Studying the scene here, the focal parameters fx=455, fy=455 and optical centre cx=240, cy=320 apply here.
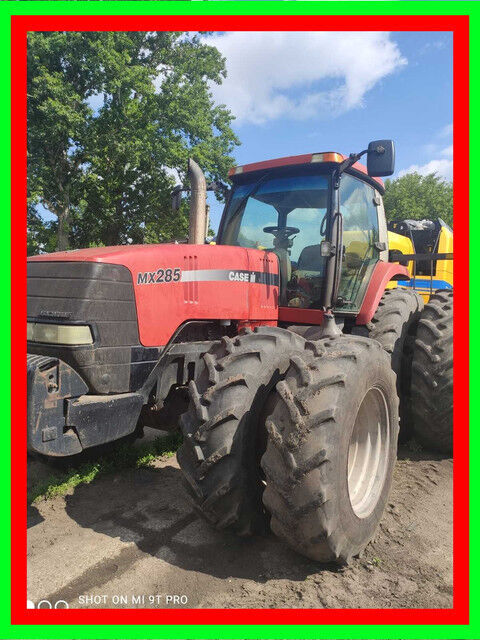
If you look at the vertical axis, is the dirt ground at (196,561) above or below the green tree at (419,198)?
below

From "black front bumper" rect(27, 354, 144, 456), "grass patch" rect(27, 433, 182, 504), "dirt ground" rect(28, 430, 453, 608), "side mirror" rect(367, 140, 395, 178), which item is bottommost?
"dirt ground" rect(28, 430, 453, 608)

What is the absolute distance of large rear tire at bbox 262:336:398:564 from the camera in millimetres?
2256

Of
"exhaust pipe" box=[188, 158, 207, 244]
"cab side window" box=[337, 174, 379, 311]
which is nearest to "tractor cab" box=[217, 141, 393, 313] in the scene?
"cab side window" box=[337, 174, 379, 311]

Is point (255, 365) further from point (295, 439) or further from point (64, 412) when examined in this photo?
point (64, 412)

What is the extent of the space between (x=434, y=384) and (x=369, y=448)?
118 centimetres

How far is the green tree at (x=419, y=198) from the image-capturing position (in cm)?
3525

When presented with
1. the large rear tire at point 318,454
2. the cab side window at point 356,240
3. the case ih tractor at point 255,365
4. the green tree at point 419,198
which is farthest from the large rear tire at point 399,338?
the green tree at point 419,198

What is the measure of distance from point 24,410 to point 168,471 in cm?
181

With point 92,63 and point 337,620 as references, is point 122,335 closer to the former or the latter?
point 337,620

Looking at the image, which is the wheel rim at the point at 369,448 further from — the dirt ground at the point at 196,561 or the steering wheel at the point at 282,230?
the steering wheel at the point at 282,230

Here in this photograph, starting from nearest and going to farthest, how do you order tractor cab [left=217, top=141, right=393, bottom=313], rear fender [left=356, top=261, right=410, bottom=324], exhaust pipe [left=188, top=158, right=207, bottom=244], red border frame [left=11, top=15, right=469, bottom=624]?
1. red border frame [left=11, top=15, right=469, bottom=624]
2. exhaust pipe [left=188, top=158, right=207, bottom=244]
3. tractor cab [left=217, top=141, right=393, bottom=313]
4. rear fender [left=356, top=261, right=410, bottom=324]

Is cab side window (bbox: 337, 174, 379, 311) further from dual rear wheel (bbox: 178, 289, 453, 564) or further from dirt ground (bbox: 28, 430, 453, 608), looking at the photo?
dirt ground (bbox: 28, 430, 453, 608)

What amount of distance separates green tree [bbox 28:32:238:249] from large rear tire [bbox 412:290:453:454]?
46.6 feet

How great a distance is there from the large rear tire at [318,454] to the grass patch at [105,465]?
1.87 meters
